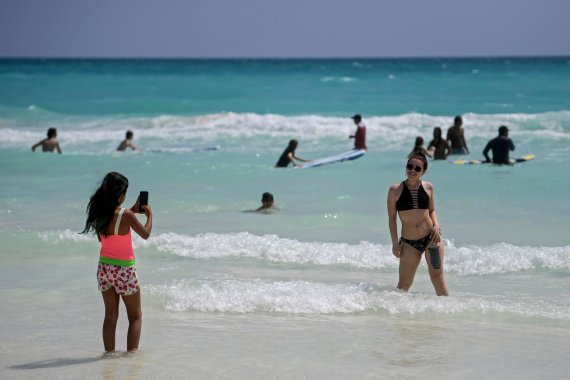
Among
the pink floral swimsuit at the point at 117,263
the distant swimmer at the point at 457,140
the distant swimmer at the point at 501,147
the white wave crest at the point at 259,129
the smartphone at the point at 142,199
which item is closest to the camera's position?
the smartphone at the point at 142,199

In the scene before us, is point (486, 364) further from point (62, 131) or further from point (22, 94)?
point (22, 94)

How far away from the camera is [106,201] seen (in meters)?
5.48

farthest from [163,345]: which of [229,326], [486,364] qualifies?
[486,364]

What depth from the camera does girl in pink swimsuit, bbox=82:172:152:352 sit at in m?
5.47

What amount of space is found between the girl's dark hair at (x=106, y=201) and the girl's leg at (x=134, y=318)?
1.59 feet

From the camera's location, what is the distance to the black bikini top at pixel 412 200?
6941 mm

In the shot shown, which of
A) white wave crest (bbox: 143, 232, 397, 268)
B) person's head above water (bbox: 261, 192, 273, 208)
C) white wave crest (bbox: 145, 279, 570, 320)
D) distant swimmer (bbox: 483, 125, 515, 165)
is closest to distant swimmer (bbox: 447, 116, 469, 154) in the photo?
distant swimmer (bbox: 483, 125, 515, 165)

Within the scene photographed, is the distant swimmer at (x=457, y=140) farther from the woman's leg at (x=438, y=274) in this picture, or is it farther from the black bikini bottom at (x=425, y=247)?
the black bikini bottom at (x=425, y=247)

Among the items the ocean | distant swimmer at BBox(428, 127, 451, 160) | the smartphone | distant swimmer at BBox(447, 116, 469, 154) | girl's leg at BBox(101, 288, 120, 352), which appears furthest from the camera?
distant swimmer at BBox(447, 116, 469, 154)

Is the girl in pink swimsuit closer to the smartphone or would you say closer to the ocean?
the smartphone

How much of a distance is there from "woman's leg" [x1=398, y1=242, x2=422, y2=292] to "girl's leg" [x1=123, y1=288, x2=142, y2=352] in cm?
235

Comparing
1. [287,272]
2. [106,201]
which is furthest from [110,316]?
[287,272]

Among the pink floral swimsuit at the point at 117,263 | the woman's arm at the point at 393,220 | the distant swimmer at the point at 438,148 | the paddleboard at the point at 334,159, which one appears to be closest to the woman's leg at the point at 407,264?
the woman's arm at the point at 393,220

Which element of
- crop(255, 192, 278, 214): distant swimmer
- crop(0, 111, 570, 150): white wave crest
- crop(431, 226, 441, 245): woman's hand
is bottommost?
crop(431, 226, 441, 245): woman's hand
